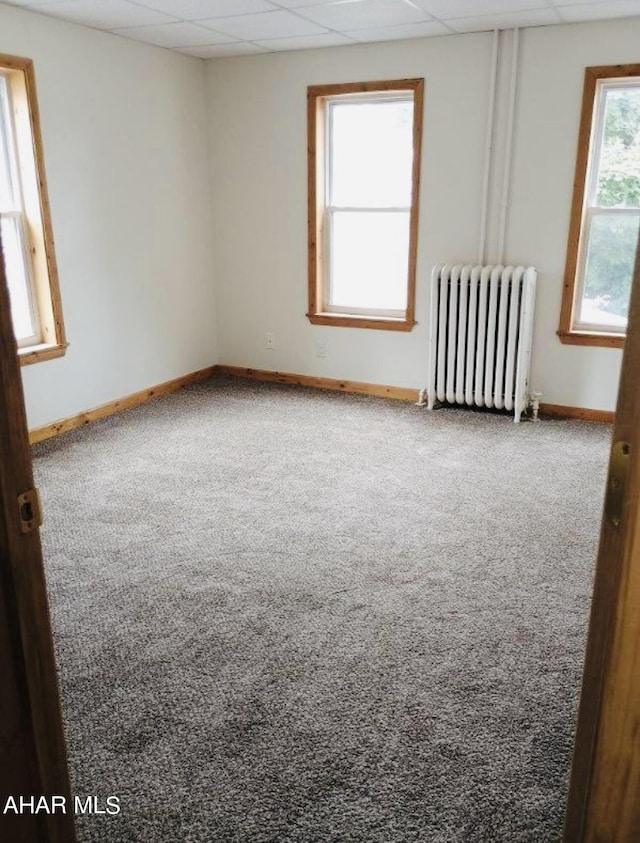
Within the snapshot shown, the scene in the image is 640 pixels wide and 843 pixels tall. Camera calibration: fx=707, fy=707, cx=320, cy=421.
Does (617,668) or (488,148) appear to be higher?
(488,148)

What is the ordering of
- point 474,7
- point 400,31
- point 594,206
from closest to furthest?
point 474,7 < point 400,31 < point 594,206

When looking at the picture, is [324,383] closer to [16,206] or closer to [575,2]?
[16,206]

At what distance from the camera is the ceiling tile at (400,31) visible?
161 inches

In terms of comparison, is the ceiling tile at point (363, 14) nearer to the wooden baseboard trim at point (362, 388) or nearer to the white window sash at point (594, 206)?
the white window sash at point (594, 206)

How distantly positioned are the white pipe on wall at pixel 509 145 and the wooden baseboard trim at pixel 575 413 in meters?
1.03

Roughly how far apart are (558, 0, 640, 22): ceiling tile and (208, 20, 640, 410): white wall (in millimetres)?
120

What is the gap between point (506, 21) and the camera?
13.0ft

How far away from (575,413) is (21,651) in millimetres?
4321

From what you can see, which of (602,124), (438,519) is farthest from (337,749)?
(602,124)

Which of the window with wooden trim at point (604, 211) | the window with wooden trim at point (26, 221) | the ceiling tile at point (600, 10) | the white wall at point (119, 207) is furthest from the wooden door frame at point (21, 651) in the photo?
the window with wooden trim at point (604, 211)

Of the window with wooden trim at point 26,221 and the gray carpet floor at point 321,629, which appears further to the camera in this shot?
Result: the window with wooden trim at point 26,221

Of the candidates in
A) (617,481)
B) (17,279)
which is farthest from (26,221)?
(617,481)

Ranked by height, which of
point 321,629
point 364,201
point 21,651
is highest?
point 364,201

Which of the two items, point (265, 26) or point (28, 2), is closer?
point (28, 2)
